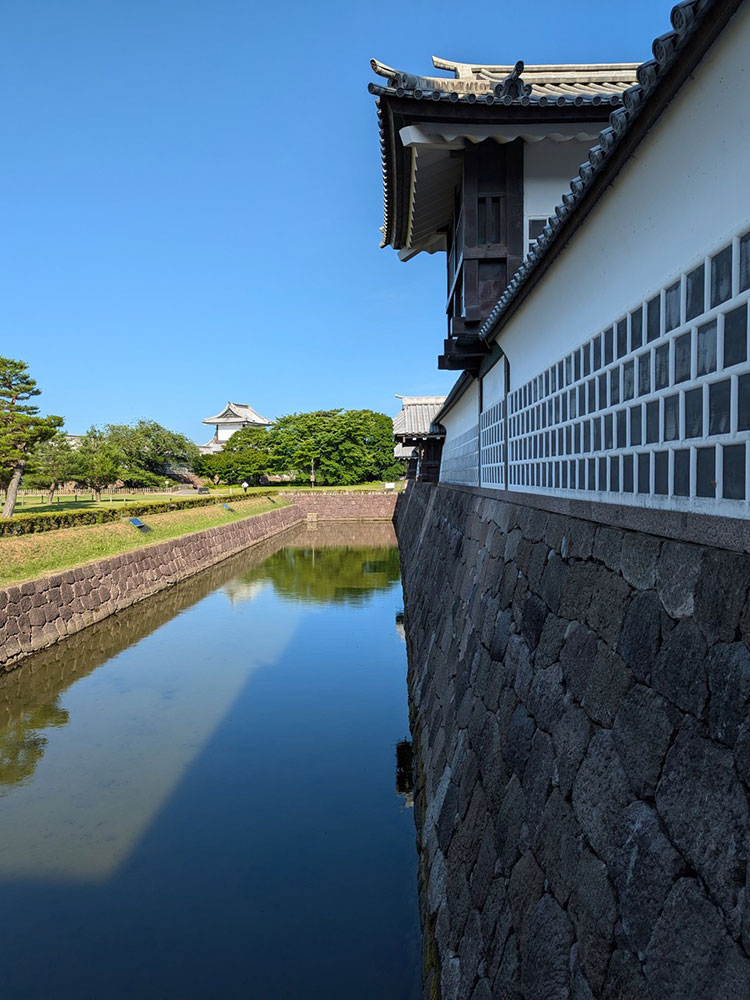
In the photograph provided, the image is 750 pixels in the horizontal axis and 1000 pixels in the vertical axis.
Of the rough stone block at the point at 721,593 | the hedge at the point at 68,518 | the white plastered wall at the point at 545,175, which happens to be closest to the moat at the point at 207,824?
the rough stone block at the point at 721,593

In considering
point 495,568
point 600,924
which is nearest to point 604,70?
point 495,568

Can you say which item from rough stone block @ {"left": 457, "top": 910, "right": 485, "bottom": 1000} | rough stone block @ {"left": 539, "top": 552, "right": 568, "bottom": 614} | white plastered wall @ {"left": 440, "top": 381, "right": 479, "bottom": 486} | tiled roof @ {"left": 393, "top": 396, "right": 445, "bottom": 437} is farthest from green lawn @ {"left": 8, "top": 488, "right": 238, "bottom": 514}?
rough stone block @ {"left": 457, "top": 910, "right": 485, "bottom": 1000}

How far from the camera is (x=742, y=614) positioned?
181cm

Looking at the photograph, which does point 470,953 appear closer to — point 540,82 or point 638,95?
point 638,95

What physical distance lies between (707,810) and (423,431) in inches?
845

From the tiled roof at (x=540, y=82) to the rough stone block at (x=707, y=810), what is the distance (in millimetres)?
6830

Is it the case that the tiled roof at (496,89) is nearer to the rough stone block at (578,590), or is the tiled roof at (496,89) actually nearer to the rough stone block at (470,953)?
the rough stone block at (578,590)

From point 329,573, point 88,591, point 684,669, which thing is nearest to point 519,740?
A: point 684,669

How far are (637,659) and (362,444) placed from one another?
58.0 metres

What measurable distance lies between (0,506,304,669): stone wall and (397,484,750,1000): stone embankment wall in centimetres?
962

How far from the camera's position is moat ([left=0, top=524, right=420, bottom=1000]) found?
14.7ft

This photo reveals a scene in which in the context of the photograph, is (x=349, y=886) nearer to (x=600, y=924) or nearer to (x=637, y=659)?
(x=600, y=924)

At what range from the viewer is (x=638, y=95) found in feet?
7.80

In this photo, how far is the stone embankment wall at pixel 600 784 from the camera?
1752 mm
